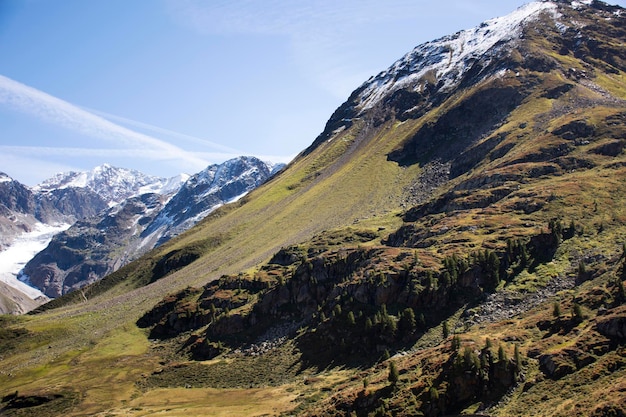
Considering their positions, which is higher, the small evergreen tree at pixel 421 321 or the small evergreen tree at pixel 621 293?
the small evergreen tree at pixel 621 293

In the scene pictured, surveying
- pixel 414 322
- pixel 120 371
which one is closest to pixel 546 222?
pixel 414 322

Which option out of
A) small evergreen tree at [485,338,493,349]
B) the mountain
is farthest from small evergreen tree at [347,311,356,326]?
small evergreen tree at [485,338,493,349]

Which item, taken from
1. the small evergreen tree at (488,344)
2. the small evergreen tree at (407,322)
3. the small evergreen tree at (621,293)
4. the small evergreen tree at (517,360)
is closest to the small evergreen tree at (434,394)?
the small evergreen tree at (488,344)

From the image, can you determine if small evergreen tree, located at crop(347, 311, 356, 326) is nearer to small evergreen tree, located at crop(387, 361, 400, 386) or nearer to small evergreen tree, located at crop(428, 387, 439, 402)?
small evergreen tree, located at crop(387, 361, 400, 386)

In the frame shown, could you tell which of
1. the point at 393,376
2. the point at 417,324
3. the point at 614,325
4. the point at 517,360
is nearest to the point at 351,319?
the point at 417,324

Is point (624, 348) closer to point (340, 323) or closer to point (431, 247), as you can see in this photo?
point (340, 323)

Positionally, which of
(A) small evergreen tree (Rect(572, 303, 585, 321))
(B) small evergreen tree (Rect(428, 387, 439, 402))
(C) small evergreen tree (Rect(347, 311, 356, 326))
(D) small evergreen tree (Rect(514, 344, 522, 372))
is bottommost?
(B) small evergreen tree (Rect(428, 387, 439, 402))

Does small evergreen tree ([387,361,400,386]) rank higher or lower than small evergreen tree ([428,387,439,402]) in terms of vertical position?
higher

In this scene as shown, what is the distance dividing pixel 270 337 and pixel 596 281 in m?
73.6

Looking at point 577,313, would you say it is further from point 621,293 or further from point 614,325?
point 614,325

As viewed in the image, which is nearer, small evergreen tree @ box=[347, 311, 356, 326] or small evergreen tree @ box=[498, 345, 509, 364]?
small evergreen tree @ box=[498, 345, 509, 364]

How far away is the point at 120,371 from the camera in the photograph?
13612cm

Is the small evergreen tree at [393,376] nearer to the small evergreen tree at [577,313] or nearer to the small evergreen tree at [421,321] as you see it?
the small evergreen tree at [421,321]

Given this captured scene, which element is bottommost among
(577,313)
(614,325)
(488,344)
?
(614,325)
